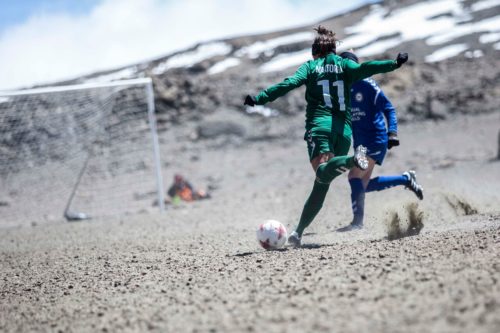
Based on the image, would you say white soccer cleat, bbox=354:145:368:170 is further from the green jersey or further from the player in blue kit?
the player in blue kit

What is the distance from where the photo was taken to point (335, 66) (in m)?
5.74

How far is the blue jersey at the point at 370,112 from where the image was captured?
668 cm

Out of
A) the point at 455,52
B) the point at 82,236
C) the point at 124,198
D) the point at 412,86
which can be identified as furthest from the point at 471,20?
the point at 82,236

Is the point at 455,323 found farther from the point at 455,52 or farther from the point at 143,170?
the point at 455,52

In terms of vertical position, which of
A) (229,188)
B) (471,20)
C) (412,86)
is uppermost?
(471,20)

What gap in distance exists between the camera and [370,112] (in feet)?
22.1

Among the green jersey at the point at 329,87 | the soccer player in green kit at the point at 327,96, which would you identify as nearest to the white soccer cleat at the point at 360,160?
the soccer player in green kit at the point at 327,96

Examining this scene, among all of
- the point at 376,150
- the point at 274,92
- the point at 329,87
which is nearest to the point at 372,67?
the point at 329,87

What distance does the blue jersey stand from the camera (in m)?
6.68

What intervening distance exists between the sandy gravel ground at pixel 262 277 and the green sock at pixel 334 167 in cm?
58

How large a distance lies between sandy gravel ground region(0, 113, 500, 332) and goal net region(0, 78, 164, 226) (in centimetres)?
513

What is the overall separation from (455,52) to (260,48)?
9.47m

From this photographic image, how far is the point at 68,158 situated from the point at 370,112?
1202cm

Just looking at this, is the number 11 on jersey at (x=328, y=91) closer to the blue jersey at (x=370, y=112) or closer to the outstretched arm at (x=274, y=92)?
the outstretched arm at (x=274, y=92)
